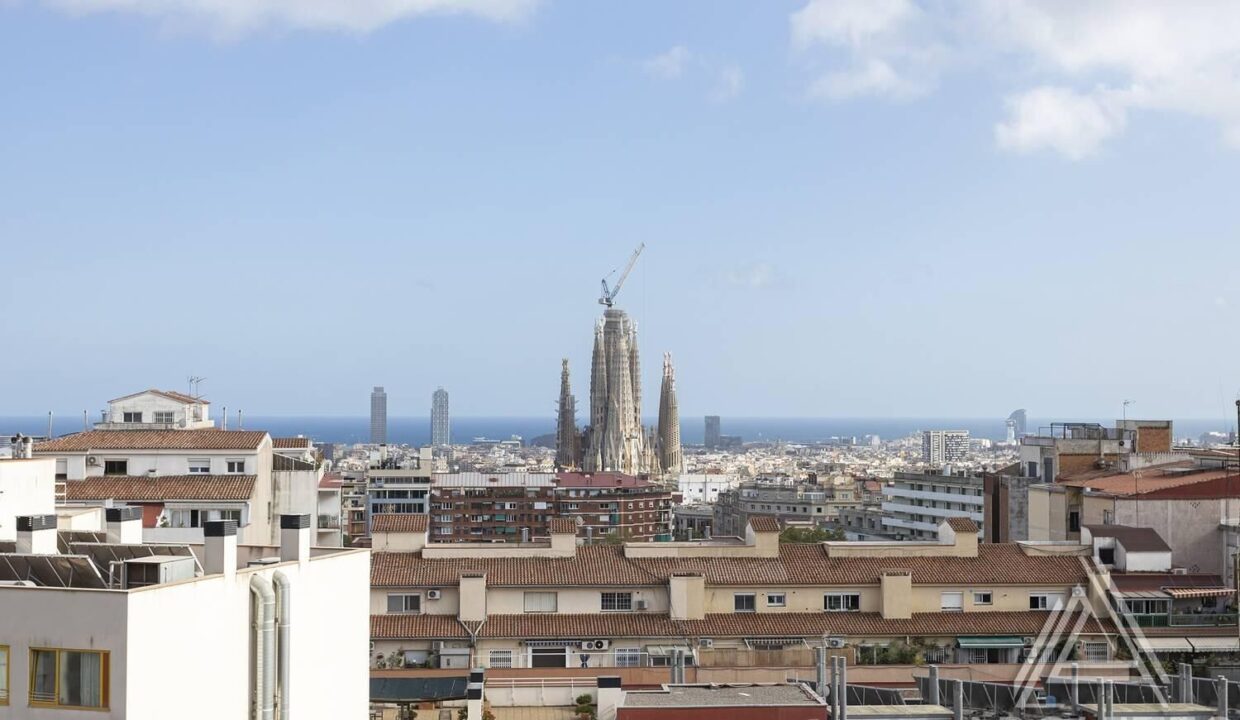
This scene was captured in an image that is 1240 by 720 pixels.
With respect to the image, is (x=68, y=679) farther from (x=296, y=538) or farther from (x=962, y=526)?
(x=962, y=526)

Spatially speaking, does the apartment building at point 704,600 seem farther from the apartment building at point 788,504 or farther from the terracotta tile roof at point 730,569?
the apartment building at point 788,504

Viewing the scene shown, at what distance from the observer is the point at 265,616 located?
1506cm

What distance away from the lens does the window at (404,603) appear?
36344 millimetres

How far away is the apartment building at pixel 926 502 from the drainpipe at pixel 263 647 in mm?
109334

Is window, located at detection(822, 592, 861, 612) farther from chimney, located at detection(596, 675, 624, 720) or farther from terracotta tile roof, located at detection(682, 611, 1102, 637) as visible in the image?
chimney, located at detection(596, 675, 624, 720)

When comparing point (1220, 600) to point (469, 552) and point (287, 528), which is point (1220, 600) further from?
point (287, 528)

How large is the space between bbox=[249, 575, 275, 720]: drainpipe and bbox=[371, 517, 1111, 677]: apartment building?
19.5 m

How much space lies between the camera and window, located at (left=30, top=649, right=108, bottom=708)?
42.3ft

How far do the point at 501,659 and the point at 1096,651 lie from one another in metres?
14.0

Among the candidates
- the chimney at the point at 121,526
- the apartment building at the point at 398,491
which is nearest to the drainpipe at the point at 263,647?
the chimney at the point at 121,526

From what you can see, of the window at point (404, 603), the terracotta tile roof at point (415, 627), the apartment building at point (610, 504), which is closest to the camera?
the terracotta tile roof at point (415, 627)

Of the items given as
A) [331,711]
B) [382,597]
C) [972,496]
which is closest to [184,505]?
[382,597]

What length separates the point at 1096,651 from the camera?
36000mm

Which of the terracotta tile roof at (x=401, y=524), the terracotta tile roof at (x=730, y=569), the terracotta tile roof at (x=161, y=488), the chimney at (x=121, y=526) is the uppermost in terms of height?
the chimney at (x=121, y=526)
